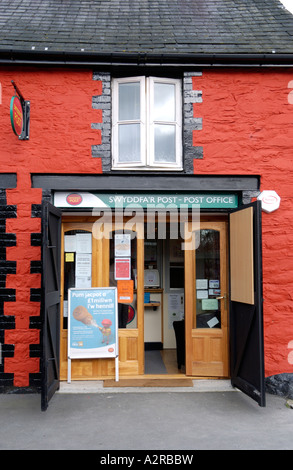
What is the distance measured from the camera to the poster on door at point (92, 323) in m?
6.16

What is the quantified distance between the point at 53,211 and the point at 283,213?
11.2ft

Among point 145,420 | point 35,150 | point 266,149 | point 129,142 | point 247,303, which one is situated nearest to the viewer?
point 145,420

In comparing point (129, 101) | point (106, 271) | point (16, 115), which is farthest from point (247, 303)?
point (16, 115)

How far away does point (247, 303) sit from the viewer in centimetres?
555

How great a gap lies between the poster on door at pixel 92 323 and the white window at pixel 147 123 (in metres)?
2.03

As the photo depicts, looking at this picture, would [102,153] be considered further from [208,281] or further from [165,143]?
[208,281]

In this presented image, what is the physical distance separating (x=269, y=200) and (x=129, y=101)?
2677mm

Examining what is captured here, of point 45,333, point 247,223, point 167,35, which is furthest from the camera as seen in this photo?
point 167,35

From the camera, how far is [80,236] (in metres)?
6.39

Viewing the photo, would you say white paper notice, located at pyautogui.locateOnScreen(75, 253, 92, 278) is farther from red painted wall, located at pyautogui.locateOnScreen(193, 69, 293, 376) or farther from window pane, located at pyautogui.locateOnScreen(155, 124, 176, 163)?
red painted wall, located at pyautogui.locateOnScreen(193, 69, 293, 376)

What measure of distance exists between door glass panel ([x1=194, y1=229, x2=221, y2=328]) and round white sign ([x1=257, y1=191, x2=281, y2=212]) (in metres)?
0.84

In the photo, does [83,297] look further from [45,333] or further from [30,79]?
[30,79]

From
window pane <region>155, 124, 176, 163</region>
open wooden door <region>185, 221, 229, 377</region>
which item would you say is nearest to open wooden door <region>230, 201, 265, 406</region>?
open wooden door <region>185, 221, 229, 377</region>
